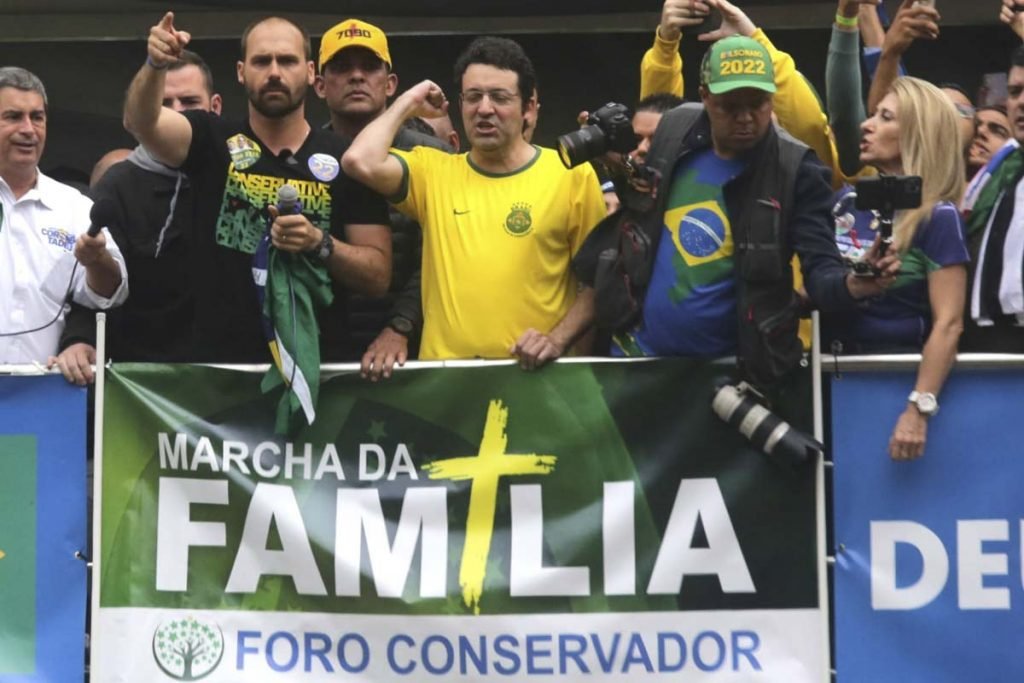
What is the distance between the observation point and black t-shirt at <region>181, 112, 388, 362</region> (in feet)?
22.4

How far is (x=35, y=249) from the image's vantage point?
732cm

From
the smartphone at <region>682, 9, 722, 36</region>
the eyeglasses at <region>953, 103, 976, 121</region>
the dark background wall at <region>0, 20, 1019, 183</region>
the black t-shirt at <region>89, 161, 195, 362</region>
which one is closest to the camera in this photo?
the smartphone at <region>682, 9, 722, 36</region>

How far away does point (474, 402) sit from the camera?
261 inches

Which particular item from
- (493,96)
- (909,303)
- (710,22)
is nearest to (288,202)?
(493,96)

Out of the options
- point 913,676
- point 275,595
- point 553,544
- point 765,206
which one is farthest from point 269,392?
point 913,676

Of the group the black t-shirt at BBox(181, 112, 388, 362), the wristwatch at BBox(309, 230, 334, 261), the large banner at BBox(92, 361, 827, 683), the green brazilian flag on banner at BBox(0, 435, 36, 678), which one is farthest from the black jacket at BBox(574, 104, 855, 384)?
the green brazilian flag on banner at BBox(0, 435, 36, 678)

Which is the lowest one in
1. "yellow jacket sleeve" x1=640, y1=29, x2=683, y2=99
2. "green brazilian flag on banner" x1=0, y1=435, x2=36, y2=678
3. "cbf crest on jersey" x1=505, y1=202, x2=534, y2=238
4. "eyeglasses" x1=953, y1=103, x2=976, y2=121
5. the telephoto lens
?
"green brazilian flag on banner" x1=0, y1=435, x2=36, y2=678

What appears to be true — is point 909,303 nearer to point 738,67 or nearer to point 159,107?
point 738,67

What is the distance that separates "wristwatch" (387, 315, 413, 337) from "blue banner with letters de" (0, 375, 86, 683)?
1.12 m

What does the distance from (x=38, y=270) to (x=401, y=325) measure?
144 centimetres

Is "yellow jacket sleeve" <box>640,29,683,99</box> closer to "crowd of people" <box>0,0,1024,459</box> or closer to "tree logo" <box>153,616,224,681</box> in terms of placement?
"crowd of people" <box>0,0,1024,459</box>

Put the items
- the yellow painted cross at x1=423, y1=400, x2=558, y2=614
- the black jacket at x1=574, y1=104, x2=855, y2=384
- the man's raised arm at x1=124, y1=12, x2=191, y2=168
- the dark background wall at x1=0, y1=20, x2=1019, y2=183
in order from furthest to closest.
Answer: the dark background wall at x1=0, y1=20, x2=1019, y2=183 < the yellow painted cross at x1=423, y1=400, x2=558, y2=614 < the man's raised arm at x1=124, y1=12, x2=191, y2=168 < the black jacket at x1=574, y1=104, x2=855, y2=384

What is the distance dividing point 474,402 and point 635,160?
97cm

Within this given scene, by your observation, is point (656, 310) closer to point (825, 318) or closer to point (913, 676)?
point (825, 318)
